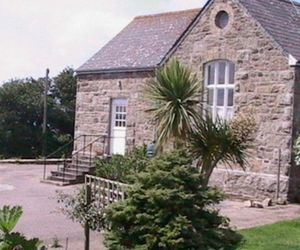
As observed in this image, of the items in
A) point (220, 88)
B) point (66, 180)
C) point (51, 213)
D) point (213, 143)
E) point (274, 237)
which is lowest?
point (51, 213)

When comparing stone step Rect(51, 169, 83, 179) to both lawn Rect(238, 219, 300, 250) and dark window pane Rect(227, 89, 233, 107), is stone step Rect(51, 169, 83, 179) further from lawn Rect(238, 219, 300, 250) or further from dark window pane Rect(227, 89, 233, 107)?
lawn Rect(238, 219, 300, 250)

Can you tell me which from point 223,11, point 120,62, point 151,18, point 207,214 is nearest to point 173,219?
point 207,214

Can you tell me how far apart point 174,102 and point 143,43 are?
1057 cm

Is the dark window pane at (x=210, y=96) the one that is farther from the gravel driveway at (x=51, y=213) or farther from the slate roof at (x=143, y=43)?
the gravel driveway at (x=51, y=213)

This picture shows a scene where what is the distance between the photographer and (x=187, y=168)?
28.1 feet

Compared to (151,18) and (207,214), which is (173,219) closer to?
(207,214)

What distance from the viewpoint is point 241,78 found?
18.3m

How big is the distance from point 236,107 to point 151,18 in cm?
932

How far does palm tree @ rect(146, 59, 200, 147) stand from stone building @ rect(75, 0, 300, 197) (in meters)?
4.02

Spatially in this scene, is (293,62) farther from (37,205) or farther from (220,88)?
(37,205)

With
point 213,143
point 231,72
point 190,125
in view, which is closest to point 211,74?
point 231,72

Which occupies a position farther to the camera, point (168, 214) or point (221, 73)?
point (221, 73)

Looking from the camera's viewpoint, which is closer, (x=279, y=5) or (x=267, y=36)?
(x=267, y=36)

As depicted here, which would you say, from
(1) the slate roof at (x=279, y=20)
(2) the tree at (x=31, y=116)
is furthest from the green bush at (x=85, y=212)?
(2) the tree at (x=31, y=116)
